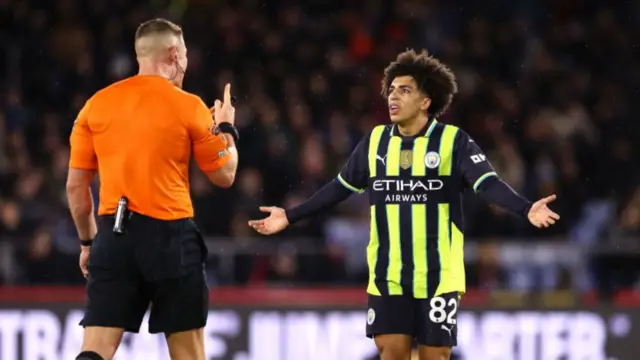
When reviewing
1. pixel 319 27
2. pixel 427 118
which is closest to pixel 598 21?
pixel 319 27

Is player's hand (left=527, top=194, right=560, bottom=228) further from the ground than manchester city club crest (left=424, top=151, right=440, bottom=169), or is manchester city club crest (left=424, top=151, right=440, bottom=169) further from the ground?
manchester city club crest (left=424, top=151, right=440, bottom=169)

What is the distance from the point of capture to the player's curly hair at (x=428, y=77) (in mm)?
6918

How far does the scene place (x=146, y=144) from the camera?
600 cm

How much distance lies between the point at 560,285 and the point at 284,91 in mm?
3975

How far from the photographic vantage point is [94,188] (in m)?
12.1

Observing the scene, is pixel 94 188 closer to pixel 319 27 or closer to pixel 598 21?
pixel 319 27

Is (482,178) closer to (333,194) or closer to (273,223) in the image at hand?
(333,194)

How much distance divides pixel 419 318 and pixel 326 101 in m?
7.65

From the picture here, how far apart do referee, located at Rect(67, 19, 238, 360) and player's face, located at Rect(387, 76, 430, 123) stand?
105 centimetres

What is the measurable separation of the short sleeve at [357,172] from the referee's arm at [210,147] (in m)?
0.90

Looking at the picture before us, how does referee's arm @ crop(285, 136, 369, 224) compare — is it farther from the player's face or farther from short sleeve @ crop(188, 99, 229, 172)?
short sleeve @ crop(188, 99, 229, 172)

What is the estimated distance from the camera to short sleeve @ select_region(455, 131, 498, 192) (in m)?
6.61

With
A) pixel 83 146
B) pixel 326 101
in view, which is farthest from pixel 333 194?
pixel 326 101

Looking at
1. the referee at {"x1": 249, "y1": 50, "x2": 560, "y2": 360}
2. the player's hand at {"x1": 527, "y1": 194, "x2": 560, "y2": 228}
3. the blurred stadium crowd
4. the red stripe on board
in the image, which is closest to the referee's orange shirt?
the referee at {"x1": 249, "y1": 50, "x2": 560, "y2": 360}
